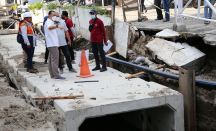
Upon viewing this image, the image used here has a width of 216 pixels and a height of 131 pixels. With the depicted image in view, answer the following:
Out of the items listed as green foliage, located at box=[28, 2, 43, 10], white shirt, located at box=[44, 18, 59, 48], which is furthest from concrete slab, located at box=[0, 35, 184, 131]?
green foliage, located at box=[28, 2, 43, 10]

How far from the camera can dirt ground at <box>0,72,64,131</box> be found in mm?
5578

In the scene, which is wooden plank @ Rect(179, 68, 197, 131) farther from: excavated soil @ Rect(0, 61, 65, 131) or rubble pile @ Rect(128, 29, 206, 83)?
excavated soil @ Rect(0, 61, 65, 131)

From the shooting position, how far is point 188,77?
267 inches

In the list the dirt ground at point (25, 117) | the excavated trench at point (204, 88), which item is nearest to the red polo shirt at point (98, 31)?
the excavated trench at point (204, 88)

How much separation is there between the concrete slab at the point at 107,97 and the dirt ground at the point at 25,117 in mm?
196

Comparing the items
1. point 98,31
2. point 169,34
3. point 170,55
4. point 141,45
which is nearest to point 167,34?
point 169,34

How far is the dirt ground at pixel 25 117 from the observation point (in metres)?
5.58

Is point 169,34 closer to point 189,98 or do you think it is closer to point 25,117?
point 189,98

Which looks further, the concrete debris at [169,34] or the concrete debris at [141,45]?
the concrete debris at [141,45]

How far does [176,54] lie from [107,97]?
2.92 metres

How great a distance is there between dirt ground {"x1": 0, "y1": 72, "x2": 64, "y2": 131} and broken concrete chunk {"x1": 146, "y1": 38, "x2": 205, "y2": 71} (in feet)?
12.0

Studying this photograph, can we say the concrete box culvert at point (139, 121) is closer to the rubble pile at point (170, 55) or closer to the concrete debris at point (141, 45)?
the rubble pile at point (170, 55)

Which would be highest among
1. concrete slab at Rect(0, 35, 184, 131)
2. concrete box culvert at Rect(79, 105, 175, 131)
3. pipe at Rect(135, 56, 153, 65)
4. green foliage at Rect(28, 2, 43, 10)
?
green foliage at Rect(28, 2, 43, 10)

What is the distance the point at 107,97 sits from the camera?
6211 millimetres
